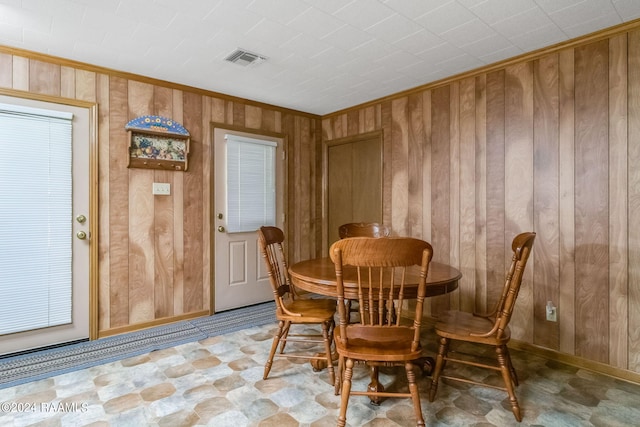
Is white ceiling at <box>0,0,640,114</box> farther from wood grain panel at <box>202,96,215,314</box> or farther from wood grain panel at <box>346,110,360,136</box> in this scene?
wood grain panel at <box>346,110,360,136</box>

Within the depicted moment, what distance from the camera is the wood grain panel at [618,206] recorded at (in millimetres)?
2320

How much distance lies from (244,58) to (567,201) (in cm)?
285

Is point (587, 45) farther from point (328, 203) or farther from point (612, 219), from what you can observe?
point (328, 203)

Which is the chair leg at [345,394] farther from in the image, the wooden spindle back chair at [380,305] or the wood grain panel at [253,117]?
the wood grain panel at [253,117]

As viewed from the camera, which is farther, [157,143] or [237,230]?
[237,230]

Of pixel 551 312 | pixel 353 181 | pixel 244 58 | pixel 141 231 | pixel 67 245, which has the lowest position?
pixel 551 312

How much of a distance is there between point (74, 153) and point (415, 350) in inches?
124

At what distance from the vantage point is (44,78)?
2.77 m

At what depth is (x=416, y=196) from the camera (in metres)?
3.58

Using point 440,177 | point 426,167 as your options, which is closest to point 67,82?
point 426,167

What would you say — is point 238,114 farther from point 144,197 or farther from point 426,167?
point 426,167

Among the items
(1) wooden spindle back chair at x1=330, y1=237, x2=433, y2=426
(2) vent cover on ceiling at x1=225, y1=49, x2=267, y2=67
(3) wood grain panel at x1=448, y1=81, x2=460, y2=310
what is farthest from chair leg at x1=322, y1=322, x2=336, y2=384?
(2) vent cover on ceiling at x1=225, y1=49, x2=267, y2=67

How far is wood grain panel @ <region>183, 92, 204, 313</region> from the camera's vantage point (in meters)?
3.52

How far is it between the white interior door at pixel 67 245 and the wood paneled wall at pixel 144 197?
0.37ft
